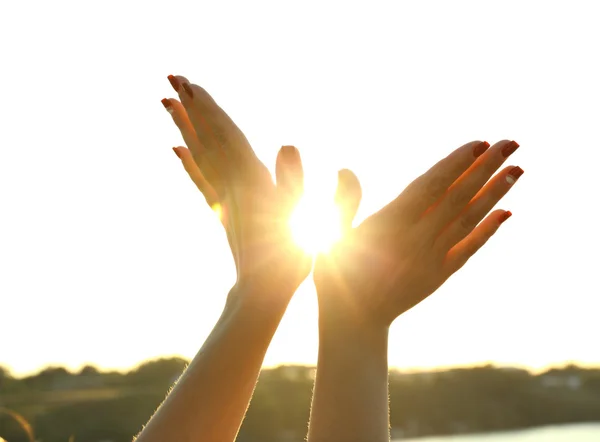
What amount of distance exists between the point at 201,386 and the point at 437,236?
97cm

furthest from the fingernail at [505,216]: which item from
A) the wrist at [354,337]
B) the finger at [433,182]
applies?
the wrist at [354,337]

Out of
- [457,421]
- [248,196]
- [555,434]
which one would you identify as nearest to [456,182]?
[248,196]

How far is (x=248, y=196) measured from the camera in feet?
8.72

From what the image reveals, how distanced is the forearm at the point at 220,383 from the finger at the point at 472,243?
68 centimetres

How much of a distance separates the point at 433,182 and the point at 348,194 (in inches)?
13.7

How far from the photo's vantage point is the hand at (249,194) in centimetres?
244

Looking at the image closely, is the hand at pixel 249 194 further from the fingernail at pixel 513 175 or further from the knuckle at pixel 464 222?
the fingernail at pixel 513 175

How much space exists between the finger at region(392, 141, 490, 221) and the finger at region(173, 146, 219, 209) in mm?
939

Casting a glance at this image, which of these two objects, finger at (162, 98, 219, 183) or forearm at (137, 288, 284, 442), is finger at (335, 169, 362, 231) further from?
finger at (162, 98, 219, 183)

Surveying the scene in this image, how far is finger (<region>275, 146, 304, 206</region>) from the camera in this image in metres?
2.60

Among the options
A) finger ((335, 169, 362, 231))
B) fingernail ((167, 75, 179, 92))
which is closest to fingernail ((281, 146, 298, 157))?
finger ((335, 169, 362, 231))

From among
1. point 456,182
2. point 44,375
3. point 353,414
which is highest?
point 44,375

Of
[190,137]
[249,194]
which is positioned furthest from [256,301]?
[190,137]

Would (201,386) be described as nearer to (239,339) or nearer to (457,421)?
(239,339)
